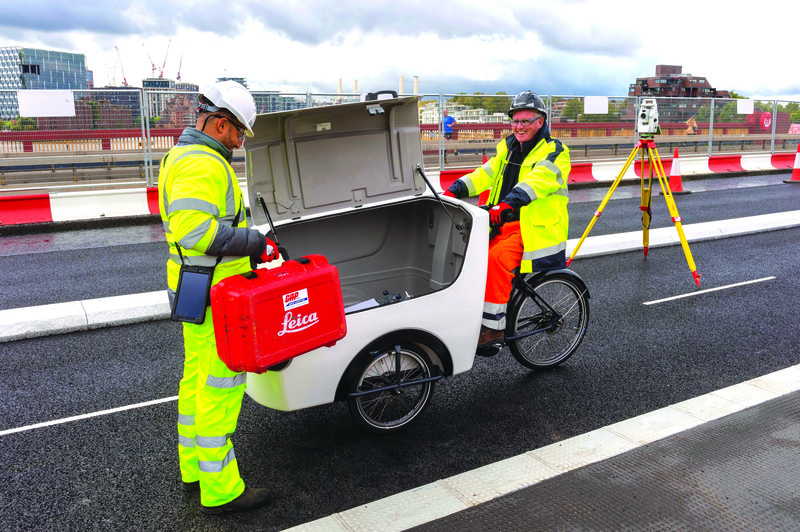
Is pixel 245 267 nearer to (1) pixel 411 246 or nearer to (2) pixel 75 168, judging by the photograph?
(1) pixel 411 246

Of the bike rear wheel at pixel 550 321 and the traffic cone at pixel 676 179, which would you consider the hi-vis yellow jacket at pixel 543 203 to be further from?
the traffic cone at pixel 676 179

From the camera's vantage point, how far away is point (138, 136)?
13070mm

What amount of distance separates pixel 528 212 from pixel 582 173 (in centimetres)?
1407

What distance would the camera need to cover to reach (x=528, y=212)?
4.38 m

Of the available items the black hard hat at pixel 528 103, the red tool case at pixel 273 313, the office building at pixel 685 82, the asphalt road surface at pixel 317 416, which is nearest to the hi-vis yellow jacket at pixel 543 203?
the black hard hat at pixel 528 103

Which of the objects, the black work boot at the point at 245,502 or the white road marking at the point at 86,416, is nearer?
the black work boot at the point at 245,502

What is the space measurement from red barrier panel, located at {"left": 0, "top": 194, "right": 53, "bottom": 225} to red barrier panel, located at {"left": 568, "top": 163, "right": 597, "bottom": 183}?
40.8 feet

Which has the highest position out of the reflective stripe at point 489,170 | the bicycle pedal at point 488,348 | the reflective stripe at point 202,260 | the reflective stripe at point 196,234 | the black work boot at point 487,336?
the reflective stripe at point 489,170

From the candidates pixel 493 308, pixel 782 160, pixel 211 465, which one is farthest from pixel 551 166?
pixel 782 160

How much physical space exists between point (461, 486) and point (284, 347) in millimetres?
1222

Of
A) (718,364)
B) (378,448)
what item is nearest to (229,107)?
(378,448)

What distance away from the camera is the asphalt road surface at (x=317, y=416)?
330 centimetres

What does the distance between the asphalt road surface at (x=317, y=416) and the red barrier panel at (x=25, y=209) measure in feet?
22.6

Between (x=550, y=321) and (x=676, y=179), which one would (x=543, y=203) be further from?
(x=676, y=179)
